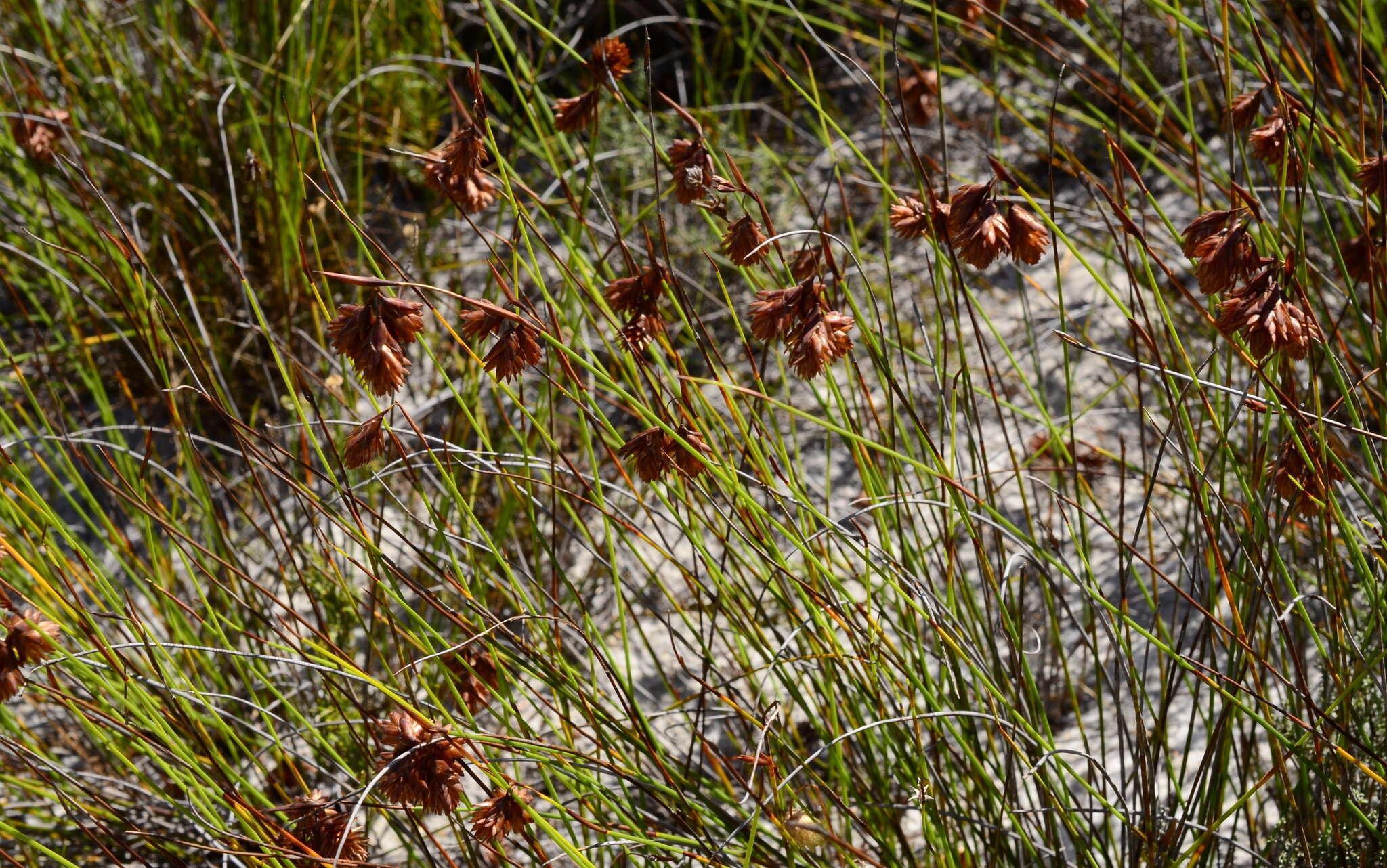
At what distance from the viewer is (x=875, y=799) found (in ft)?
4.03

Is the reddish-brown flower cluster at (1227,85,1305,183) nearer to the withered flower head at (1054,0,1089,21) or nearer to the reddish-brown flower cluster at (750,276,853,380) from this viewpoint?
the withered flower head at (1054,0,1089,21)

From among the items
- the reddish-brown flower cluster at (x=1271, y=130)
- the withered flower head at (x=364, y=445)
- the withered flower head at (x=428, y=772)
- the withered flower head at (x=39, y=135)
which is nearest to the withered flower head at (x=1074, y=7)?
the reddish-brown flower cluster at (x=1271, y=130)

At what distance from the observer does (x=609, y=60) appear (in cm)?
105

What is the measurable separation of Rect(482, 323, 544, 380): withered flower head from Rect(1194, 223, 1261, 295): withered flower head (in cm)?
50

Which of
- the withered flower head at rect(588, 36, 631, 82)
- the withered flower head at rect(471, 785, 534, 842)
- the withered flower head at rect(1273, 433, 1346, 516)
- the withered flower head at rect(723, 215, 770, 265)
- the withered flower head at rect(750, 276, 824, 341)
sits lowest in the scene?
the withered flower head at rect(471, 785, 534, 842)

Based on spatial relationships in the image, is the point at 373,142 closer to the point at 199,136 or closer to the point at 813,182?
the point at 199,136

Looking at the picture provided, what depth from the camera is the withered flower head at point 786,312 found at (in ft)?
2.76

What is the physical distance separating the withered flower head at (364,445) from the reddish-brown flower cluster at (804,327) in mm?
315

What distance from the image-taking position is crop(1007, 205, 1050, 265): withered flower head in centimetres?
85

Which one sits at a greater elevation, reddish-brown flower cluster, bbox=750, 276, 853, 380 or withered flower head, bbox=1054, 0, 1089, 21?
withered flower head, bbox=1054, 0, 1089, 21

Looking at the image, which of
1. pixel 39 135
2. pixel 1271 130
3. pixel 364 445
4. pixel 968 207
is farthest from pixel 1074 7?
pixel 39 135

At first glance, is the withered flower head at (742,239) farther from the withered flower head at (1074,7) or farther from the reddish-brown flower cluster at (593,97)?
the withered flower head at (1074,7)

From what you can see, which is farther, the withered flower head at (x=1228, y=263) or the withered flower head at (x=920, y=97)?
the withered flower head at (x=920, y=97)

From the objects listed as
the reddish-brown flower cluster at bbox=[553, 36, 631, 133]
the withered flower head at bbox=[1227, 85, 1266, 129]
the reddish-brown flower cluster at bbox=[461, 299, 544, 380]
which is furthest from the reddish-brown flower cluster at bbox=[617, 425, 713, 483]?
the withered flower head at bbox=[1227, 85, 1266, 129]
